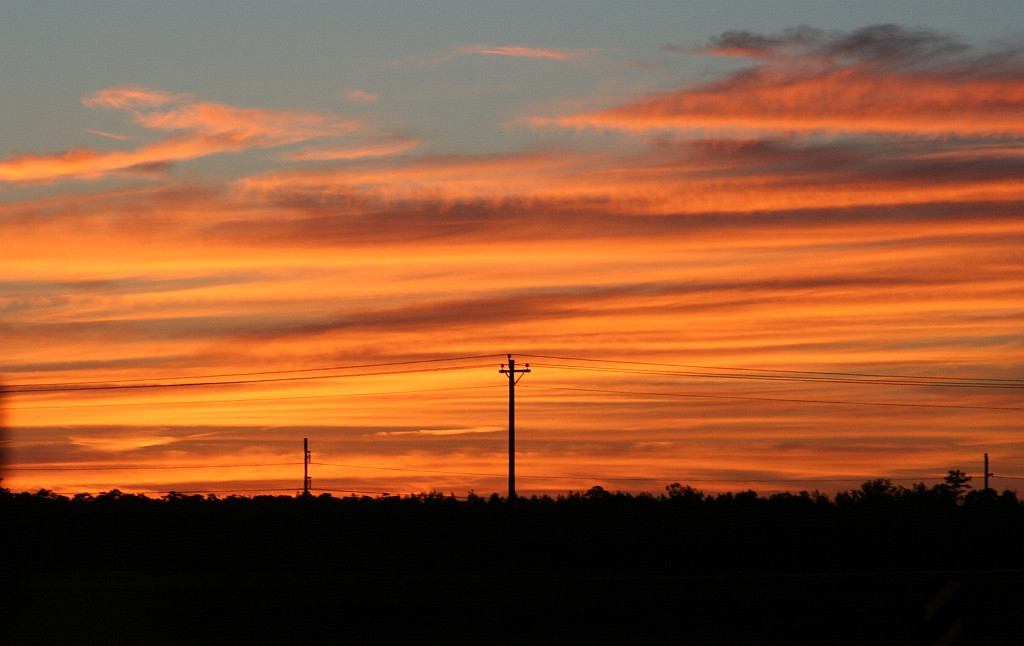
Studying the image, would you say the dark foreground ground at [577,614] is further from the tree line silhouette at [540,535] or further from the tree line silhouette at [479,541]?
the tree line silhouette at [540,535]

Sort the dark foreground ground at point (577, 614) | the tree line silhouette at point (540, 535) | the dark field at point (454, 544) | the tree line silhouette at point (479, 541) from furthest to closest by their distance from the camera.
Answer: the tree line silhouette at point (540, 535) → the tree line silhouette at point (479, 541) → the dark field at point (454, 544) → the dark foreground ground at point (577, 614)

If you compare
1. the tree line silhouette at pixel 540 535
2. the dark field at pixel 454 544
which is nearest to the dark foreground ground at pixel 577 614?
the dark field at pixel 454 544

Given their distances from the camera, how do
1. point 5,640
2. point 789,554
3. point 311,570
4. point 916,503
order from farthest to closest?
point 916,503
point 789,554
point 311,570
point 5,640

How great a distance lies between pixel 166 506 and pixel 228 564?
11.9 metres

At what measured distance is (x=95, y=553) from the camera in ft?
226

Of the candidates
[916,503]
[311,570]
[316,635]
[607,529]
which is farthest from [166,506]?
[316,635]

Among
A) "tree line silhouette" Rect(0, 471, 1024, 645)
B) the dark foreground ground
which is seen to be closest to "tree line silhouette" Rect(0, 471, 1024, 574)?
"tree line silhouette" Rect(0, 471, 1024, 645)

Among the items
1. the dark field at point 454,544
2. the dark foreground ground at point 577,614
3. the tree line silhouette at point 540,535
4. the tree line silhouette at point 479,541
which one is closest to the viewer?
the dark foreground ground at point 577,614

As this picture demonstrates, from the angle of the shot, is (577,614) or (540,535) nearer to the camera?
(577,614)

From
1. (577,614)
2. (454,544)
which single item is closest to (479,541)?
(454,544)

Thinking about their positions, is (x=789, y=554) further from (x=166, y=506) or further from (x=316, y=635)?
(x=316, y=635)

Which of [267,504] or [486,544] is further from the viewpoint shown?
[267,504]

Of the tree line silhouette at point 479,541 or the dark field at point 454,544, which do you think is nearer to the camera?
the dark field at point 454,544

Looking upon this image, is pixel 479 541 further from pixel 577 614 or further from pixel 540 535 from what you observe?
pixel 577 614
